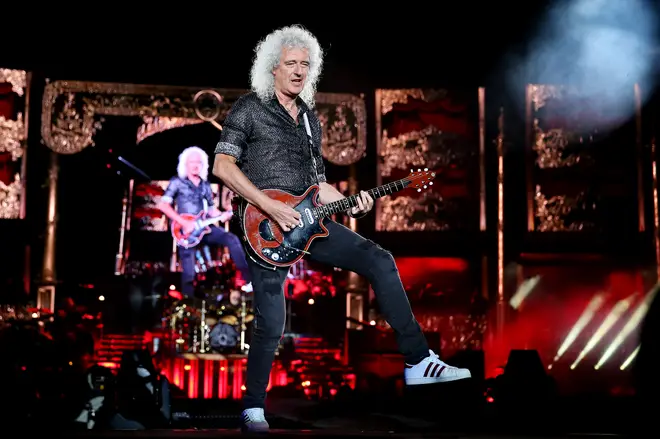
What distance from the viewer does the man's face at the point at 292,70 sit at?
4465 millimetres

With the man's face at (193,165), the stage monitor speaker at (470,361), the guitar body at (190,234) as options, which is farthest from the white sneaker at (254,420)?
the man's face at (193,165)

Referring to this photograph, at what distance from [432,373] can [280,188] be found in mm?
1345

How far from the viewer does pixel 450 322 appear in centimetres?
1240

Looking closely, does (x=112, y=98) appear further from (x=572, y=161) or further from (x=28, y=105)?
(x=572, y=161)

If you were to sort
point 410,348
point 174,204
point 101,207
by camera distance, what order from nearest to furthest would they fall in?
point 410,348, point 174,204, point 101,207

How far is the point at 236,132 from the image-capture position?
14.5 feet

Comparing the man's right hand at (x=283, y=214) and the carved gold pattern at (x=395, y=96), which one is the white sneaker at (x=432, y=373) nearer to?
the man's right hand at (x=283, y=214)

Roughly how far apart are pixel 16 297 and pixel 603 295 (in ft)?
32.4

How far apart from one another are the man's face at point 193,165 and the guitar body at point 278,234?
7830mm

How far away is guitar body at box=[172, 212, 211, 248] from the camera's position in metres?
11.6

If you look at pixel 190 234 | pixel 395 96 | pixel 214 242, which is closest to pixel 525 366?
pixel 214 242

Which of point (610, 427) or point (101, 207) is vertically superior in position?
point (101, 207)

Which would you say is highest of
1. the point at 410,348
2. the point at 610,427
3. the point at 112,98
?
the point at 112,98

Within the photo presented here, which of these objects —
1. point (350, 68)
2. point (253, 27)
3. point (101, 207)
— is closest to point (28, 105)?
point (101, 207)
